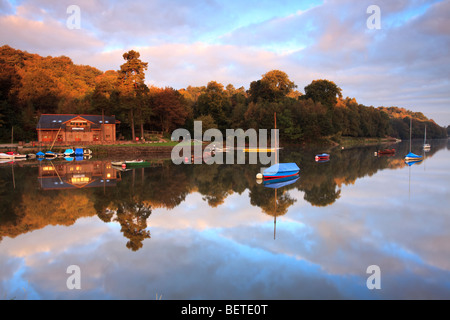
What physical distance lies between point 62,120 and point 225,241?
191 ft

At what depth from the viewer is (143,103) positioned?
202 ft

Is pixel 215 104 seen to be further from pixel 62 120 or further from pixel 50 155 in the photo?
pixel 50 155

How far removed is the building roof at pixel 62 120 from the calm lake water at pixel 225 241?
1541 inches

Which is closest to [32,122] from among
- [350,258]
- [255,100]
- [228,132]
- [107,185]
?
[228,132]

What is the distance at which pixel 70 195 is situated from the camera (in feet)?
67.6

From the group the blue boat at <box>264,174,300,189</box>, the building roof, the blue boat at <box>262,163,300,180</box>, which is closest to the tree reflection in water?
the blue boat at <box>264,174,300,189</box>

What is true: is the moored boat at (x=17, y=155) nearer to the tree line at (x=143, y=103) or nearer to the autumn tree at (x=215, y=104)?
the tree line at (x=143, y=103)

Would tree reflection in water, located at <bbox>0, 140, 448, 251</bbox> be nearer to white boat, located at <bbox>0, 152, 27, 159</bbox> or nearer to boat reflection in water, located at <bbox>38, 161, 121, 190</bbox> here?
boat reflection in water, located at <bbox>38, 161, 121, 190</bbox>

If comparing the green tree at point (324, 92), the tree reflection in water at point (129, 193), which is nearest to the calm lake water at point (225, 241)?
the tree reflection in water at point (129, 193)

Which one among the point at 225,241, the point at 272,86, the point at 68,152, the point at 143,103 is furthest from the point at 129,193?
the point at 272,86

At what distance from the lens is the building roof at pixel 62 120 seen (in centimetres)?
5803

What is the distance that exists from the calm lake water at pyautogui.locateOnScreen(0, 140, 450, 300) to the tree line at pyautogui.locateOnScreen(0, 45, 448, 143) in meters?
43.5

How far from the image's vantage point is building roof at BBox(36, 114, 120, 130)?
2284 inches
